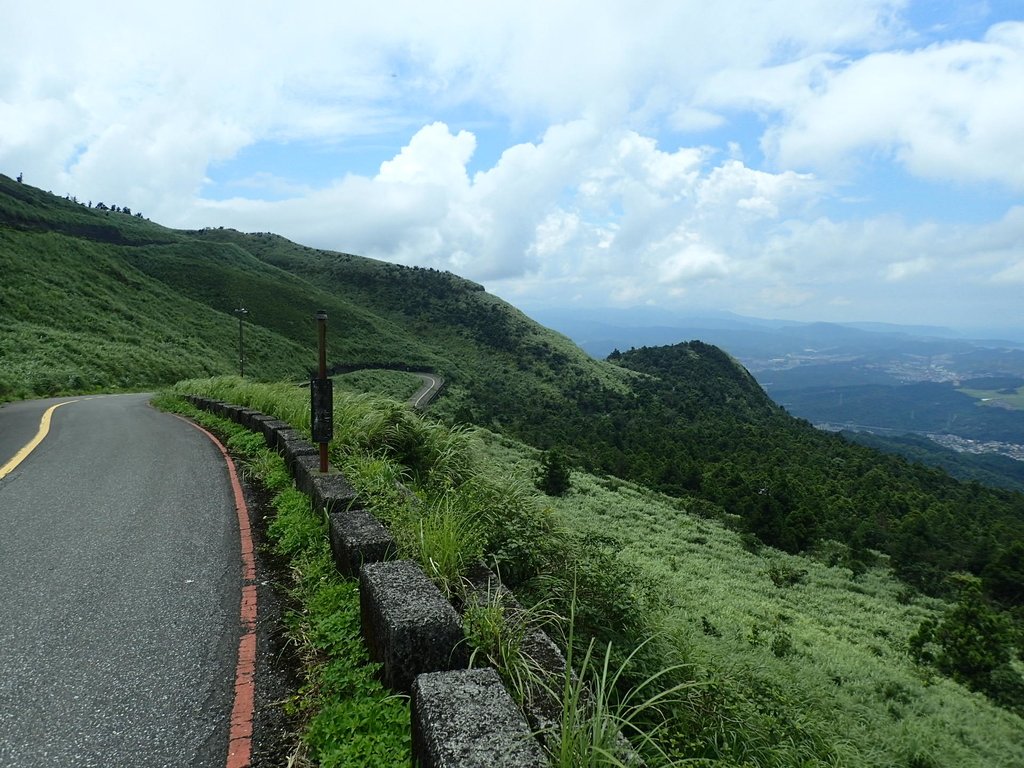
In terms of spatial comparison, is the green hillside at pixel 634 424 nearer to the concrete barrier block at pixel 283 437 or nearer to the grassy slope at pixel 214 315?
the grassy slope at pixel 214 315

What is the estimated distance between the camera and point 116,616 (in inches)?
173

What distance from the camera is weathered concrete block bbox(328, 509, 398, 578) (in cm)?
455

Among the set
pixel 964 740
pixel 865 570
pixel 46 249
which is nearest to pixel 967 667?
pixel 964 740

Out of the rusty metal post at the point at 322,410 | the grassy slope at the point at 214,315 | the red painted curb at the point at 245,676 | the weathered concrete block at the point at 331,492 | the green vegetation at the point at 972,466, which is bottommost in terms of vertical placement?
the green vegetation at the point at 972,466

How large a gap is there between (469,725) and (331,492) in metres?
3.71

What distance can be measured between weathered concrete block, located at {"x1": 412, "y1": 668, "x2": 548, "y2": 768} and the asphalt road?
123 centimetres

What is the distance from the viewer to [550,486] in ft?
72.5

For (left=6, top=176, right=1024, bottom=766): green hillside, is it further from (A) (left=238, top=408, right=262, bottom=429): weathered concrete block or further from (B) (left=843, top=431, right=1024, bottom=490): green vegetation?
(B) (left=843, top=431, right=1024, bottom=490): green vegetation

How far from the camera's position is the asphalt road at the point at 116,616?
10.3 feet

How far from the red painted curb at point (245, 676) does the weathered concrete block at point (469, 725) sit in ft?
3.53

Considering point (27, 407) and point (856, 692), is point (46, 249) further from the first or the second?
point (856, 692)

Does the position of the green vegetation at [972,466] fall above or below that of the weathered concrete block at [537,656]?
below

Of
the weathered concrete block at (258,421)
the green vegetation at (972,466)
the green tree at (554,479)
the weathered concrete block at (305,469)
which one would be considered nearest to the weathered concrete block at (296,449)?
the weathered concrete block at (305,469)

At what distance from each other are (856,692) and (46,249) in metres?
69.9
